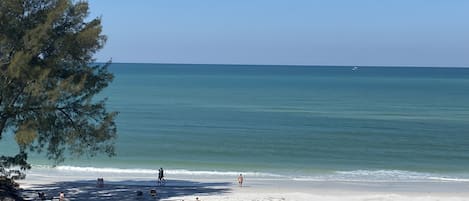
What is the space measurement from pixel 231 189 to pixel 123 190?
5.31 m

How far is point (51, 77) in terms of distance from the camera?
25.0 metres

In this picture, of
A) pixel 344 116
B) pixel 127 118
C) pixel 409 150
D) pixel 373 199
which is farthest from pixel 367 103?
pixel 373 199

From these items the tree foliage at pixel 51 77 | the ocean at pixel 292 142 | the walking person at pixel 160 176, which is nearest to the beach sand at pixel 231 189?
the walking person at pixel 160 176

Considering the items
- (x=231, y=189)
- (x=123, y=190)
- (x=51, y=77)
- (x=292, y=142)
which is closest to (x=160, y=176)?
(x=123, y=190)

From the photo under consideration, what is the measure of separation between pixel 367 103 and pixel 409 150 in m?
49.7

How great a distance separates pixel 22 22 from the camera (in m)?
24.6

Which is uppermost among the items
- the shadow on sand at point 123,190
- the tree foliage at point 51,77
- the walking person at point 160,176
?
the tree foliage at point 51,77

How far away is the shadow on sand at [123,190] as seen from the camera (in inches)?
1193

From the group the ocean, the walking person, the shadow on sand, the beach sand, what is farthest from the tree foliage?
the ocean

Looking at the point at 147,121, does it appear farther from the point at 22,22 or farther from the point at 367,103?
the point at 22,22

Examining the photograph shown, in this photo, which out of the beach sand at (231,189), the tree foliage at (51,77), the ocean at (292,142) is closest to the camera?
the tree foliage at (51,77)

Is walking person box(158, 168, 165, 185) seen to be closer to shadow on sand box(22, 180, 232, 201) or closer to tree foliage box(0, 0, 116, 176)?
shadow on sand box(22, 180, 232, 201)

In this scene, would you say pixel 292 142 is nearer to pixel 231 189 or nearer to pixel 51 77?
pixel 231 189

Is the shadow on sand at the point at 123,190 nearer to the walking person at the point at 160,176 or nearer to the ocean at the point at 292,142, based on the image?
the walking person at the point at 160,176
